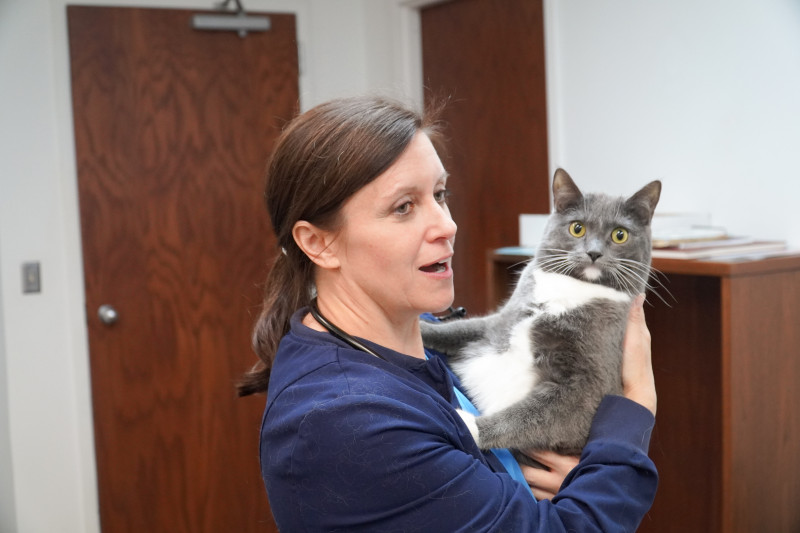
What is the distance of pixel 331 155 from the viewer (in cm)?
107

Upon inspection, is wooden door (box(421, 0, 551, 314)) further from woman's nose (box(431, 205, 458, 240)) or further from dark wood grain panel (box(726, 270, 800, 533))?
woman's nose (box(431, 205, 458, 240))

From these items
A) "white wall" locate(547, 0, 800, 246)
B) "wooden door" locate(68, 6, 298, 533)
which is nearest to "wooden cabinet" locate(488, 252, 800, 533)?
"white wall" locate(547, 0, 800, 246)

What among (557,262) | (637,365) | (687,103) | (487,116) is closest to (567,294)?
(557,262)

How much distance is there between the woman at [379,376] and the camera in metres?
0.92

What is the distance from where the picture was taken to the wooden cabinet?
1.80 metres

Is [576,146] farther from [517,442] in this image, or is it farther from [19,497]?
[19,497]

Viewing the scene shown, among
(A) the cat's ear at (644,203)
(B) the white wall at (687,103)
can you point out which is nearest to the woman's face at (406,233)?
(A) the cat's ear at (644,203)

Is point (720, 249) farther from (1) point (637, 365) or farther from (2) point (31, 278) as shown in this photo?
(2) point (31, 278)

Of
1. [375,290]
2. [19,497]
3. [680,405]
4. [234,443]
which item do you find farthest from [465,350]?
[19,497]

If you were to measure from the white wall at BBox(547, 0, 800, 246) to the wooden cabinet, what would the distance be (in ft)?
1.02

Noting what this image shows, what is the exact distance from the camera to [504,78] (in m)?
3.07

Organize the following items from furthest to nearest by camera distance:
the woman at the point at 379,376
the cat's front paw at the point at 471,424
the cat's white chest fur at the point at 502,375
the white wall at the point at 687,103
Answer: the white wall at the point at 687,103 → the cat's white chest fur at the point at 502,375 → the cat's front paw at the point at 471,424 → the woman at the point at 379,376

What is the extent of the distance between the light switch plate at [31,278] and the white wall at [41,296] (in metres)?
0.02

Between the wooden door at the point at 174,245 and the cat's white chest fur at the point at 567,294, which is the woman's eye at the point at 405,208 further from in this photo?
the wooden door at the point at 174,245
